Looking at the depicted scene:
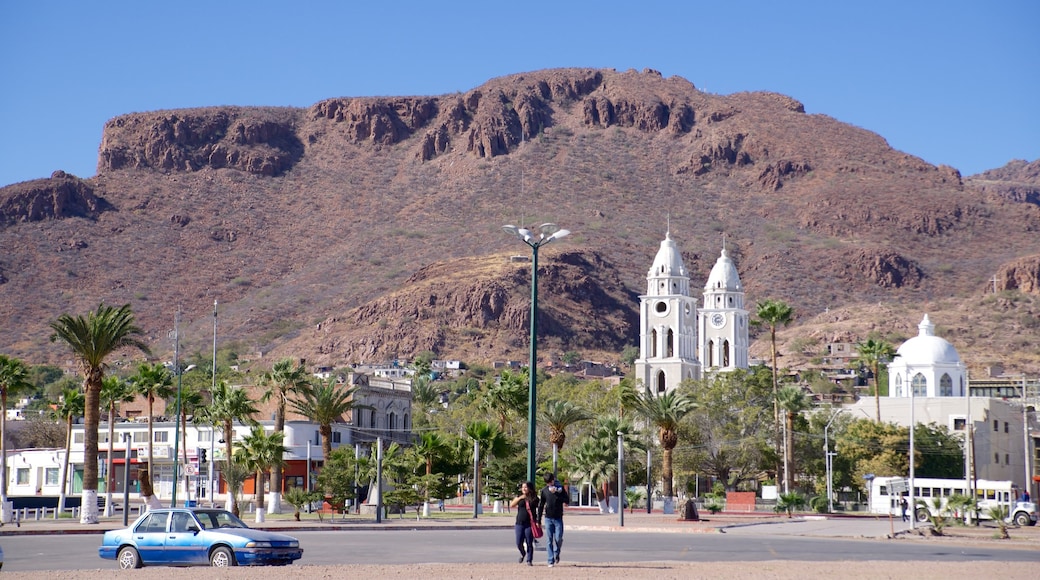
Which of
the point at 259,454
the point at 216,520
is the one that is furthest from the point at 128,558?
the point at 259,454

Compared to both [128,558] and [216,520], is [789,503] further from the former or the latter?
[128,558]

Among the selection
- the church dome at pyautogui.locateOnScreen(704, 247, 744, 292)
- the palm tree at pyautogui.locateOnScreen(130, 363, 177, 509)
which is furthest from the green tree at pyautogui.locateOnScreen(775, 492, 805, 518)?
the church dome at pyautogui.locateOnScreen(704, 247, 744, 292)

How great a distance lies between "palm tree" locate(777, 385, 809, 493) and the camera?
77250mm

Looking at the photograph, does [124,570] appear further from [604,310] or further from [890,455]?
[604,310]

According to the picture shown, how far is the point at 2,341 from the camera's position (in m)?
180

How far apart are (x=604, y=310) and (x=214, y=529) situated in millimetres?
171942

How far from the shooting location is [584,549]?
31.5m

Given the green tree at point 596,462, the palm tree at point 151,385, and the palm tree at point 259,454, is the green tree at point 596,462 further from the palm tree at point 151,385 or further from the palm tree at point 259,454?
the palm tree at point 151,385

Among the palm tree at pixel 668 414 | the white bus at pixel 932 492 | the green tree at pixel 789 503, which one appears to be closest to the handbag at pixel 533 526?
the white bus at pixel 932 492

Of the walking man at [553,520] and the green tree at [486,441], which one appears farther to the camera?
the green tree at [486,441]

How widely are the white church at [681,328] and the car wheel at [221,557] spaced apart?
9040cm

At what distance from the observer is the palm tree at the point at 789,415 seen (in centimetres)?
7725

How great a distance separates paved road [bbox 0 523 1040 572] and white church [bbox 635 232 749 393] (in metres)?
75.2

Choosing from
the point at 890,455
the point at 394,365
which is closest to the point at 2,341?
the point at 394,365
